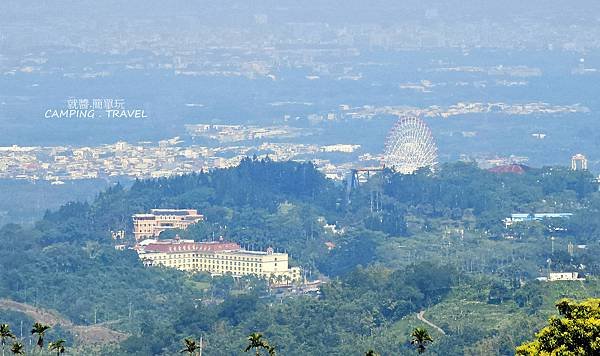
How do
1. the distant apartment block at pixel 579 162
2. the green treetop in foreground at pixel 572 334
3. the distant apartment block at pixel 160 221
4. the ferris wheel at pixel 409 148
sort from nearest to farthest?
the green treetop in foreground at pixel 572 334, the distant apartment block at pixel 160 221, the ferris wheel at pixel 409 148, the distant apartment block at pixel 579 162

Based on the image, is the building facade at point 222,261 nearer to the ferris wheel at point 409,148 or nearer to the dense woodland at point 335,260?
the dense woodland at point 335,260

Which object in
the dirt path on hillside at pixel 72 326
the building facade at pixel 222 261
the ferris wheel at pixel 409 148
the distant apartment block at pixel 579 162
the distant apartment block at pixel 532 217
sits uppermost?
the ferris wheel at pixel 409 148

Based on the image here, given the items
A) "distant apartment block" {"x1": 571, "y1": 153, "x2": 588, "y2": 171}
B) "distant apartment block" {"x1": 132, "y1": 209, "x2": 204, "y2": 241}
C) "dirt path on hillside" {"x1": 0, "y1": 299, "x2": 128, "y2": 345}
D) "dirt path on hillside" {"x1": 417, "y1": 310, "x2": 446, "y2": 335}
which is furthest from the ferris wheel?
"dirt path on hillside" {"x1": 417, "y1": 310, "x2": 446, "y2": 335}

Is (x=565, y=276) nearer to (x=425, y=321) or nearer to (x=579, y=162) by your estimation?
(x=425, y=321)

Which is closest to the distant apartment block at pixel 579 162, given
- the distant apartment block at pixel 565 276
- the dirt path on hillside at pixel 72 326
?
the distant apartment block at pixel 565 276

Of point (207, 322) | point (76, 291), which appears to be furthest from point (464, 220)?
point (207, 322)

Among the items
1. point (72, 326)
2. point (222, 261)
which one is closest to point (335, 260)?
point (222, 261)

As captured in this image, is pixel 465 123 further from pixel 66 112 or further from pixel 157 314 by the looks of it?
pixel 157 314
